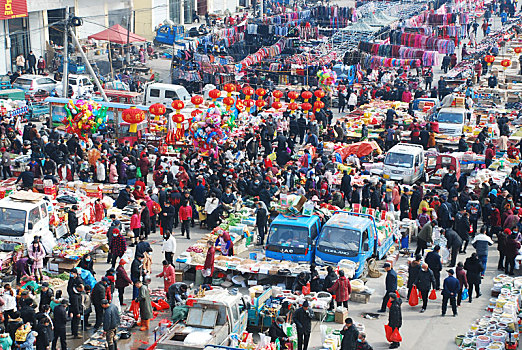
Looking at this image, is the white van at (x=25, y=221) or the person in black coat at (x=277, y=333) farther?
the white van at (x=25, y=221)

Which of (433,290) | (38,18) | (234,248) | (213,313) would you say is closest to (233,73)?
(38,18)

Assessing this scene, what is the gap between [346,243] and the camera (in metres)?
23.0

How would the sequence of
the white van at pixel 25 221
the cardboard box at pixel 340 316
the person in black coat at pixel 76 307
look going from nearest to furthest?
the person in black coat at pixel 76 307 → the cardboard box at pixel 340 316 → the white van at pixel 25 221

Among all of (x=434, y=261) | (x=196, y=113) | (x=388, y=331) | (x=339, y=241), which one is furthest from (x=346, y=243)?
(x=196, y=113)

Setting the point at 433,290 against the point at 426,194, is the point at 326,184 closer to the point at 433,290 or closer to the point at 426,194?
the point at 426,194

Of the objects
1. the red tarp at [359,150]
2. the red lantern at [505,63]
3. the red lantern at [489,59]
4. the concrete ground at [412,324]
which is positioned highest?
the red lantern at [489,59]

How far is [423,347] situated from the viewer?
19.9m

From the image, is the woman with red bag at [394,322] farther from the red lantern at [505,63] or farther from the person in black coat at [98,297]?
the red lantern at [505,63]

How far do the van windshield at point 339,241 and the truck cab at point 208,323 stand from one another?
174 inches

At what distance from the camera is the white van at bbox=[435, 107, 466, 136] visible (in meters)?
36.7

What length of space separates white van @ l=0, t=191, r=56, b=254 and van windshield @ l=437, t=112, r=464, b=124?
18585 millimetres

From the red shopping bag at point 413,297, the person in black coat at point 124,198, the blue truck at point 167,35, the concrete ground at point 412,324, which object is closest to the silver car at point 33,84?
the person in black coat at point 124,198

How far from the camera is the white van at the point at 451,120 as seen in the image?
3672 cm

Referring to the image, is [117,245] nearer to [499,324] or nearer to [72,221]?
[72,221]
